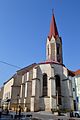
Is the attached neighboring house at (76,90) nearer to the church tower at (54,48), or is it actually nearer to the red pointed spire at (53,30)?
the church tower at (54,48)

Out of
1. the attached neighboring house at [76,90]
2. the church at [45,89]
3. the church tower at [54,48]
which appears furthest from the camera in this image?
the church tower at [54,48]

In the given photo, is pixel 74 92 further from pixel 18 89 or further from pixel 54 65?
pixel 18 89

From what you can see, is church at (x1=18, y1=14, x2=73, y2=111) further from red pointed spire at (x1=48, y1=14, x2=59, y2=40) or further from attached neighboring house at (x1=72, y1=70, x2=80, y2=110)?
red pointed spire at (x1=48, y1=14, x2=59, y2=40)

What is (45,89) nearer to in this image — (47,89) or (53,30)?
(47,89)

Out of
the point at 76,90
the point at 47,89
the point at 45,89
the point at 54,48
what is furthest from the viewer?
the point at 54,48

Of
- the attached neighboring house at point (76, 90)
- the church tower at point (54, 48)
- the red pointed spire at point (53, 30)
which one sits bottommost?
the attached neighboring house at point (76, 90)

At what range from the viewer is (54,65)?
40781mm

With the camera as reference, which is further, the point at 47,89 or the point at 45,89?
the point at 45,89

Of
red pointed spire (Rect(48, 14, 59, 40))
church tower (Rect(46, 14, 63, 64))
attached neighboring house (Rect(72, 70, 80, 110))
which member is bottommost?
attached neighboring house (Rect(72, 70, 80, 110))

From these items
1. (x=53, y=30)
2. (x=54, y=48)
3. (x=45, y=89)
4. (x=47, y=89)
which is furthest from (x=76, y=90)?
(x=53, y=30)

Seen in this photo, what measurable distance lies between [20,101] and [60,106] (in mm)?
Result: 9702

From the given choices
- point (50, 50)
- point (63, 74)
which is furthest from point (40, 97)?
point (50, 50)

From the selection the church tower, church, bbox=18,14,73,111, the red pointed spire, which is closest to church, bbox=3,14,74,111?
church, bbox=18,14,73,111

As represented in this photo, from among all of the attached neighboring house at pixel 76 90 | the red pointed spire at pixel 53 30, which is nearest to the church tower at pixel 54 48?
the red pointed spire at pixel 53 30
